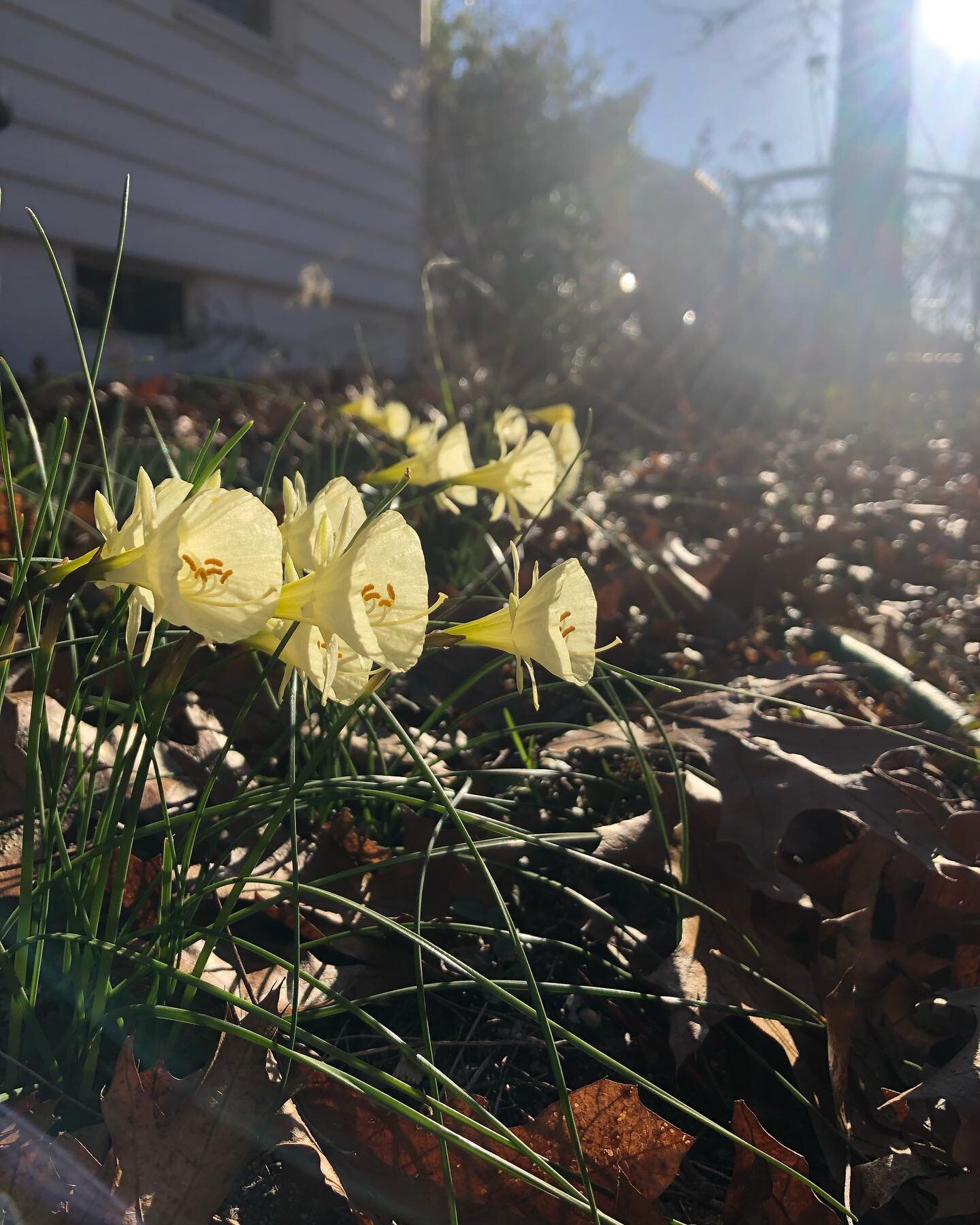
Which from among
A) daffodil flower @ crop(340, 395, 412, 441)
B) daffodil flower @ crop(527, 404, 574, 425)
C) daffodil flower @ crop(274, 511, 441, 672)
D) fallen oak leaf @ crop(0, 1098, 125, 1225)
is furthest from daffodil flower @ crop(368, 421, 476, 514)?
fallen oak leaf @ crop(0, 1098, 125, 1225)

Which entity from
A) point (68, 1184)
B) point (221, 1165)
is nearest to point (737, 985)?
point (221, 1165)

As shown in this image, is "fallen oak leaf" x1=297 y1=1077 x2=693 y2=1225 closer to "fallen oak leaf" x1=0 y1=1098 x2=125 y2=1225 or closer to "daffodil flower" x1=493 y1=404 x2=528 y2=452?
"fallen oak leaf" x1=0 y1=1098 x2=125 y2=1225

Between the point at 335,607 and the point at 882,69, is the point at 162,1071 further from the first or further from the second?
the point at 882,69

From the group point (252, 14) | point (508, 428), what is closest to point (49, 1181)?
point (508, 428)

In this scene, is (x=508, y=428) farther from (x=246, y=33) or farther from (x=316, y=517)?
(x=246, y=33)

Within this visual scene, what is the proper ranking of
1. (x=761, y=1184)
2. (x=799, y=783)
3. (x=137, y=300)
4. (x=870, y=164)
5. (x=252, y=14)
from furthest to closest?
(x=870, y=164) < (x=252, y=14) < (x=137, y=300) < (x=799, y=783) < (x=761, y=1184)

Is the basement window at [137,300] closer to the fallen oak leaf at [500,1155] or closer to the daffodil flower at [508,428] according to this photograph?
the daffodil flower at [508,428]

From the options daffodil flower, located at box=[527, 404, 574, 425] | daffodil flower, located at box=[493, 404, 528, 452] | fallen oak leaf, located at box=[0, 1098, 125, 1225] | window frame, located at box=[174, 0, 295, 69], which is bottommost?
fallen oak leaf, located at box=[0, 1098, 125, 1225]
